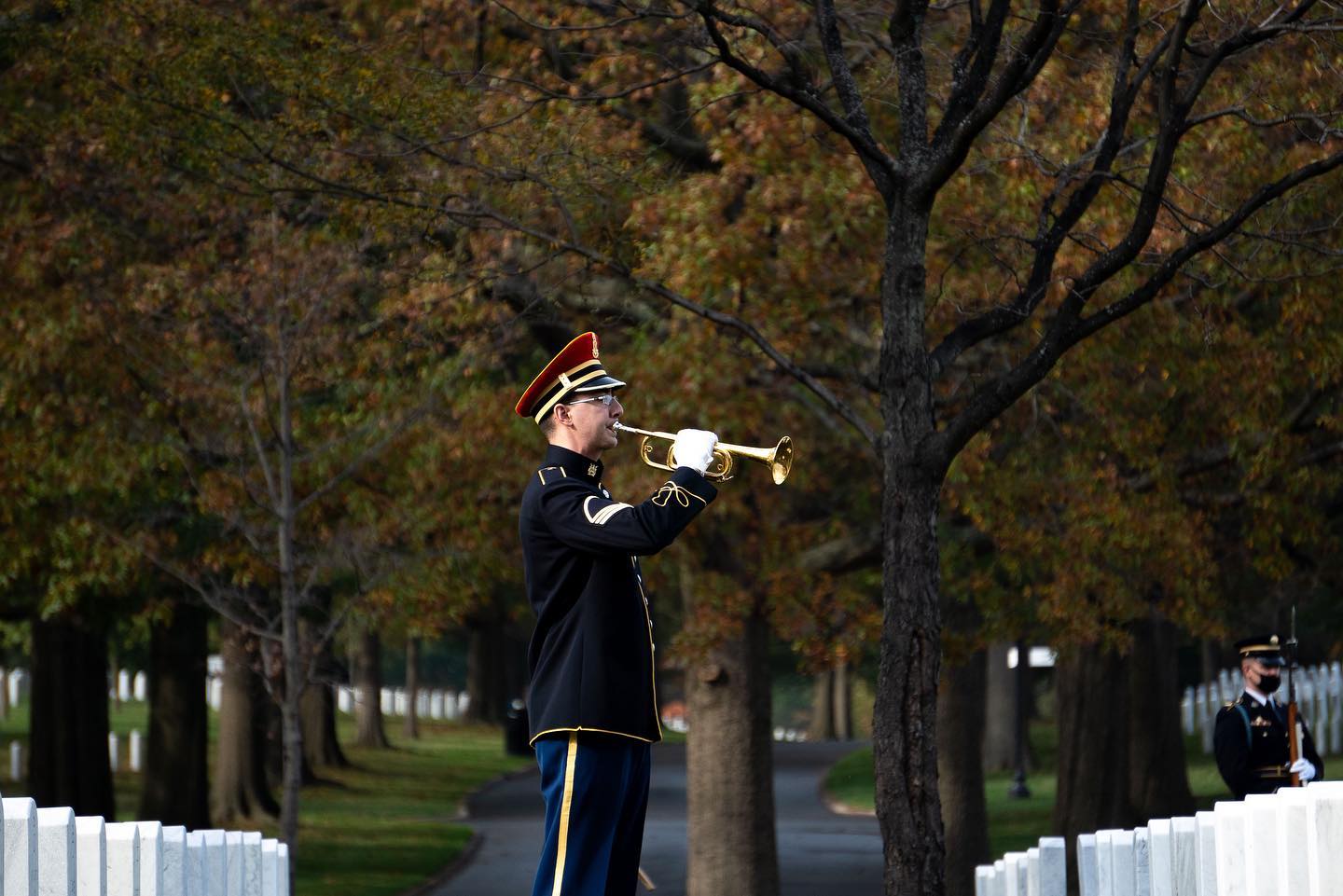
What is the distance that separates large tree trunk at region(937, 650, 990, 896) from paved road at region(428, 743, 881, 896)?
35.6 inches

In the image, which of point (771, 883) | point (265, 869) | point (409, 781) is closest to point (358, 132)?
point (265, 869)

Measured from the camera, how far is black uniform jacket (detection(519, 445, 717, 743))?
659 cm

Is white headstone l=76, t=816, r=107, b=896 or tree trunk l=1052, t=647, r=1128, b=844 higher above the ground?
white headstone l=76, t=816, r=107, b=896

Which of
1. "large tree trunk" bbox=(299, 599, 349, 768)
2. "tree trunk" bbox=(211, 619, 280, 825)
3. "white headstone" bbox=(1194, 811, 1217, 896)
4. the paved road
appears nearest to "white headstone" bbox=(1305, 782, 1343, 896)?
"white headstone" bbox=(1194, 811, 1217, 896)

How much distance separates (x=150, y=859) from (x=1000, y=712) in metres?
33.0

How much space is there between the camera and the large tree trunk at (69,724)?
23422 millimetres

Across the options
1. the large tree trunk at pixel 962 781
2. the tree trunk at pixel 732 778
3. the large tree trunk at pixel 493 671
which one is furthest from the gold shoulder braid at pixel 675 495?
the large tree trunk at pixel 493 671

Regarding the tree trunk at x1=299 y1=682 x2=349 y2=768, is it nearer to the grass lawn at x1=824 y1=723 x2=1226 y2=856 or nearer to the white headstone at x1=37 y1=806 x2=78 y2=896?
the grass lawn at x1=824 y1=723 x2=1226 y2=856

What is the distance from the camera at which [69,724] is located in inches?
930

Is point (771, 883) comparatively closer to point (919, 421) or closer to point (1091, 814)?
point (1091, 814)

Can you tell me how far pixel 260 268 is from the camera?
16016 millimetres

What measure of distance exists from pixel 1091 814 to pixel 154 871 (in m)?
16.4

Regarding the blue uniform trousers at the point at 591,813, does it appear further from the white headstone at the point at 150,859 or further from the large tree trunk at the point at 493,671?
the large tree trunk at the point at 493,671

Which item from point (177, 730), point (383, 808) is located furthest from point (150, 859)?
point (383, 808)
